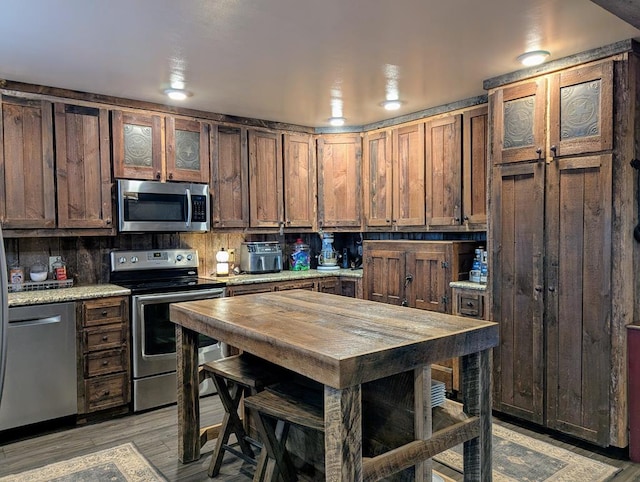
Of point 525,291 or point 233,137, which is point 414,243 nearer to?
point 525,291

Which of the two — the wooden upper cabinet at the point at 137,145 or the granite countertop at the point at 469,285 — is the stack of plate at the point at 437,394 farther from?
the wooden upper cabinet at the point at 137,145

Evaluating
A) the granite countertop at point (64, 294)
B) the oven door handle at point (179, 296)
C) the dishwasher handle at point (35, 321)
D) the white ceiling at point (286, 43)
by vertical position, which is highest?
the white ceiling at point (286, 43)

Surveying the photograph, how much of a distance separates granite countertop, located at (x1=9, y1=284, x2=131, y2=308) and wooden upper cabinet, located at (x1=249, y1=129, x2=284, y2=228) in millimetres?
1401

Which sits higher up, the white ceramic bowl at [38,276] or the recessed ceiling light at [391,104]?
the recessed ceiling light at [391,104]

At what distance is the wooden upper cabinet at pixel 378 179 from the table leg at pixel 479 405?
2.59 m

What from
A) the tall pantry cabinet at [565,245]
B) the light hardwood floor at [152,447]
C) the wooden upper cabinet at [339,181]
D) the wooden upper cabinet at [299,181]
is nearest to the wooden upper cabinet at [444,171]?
the tall pantry cabinet at [565,245]

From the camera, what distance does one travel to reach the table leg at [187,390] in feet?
8.54

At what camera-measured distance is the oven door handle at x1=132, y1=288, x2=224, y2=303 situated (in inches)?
136

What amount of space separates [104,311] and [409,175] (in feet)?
9.09

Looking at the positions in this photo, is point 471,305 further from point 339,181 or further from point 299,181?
point 299,181

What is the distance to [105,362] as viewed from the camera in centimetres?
333

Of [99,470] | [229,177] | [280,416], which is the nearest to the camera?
Result: [280,416]

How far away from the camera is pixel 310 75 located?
124 inches

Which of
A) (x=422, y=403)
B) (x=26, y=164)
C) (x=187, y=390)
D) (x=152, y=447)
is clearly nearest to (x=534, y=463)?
(x=422, y=403)
